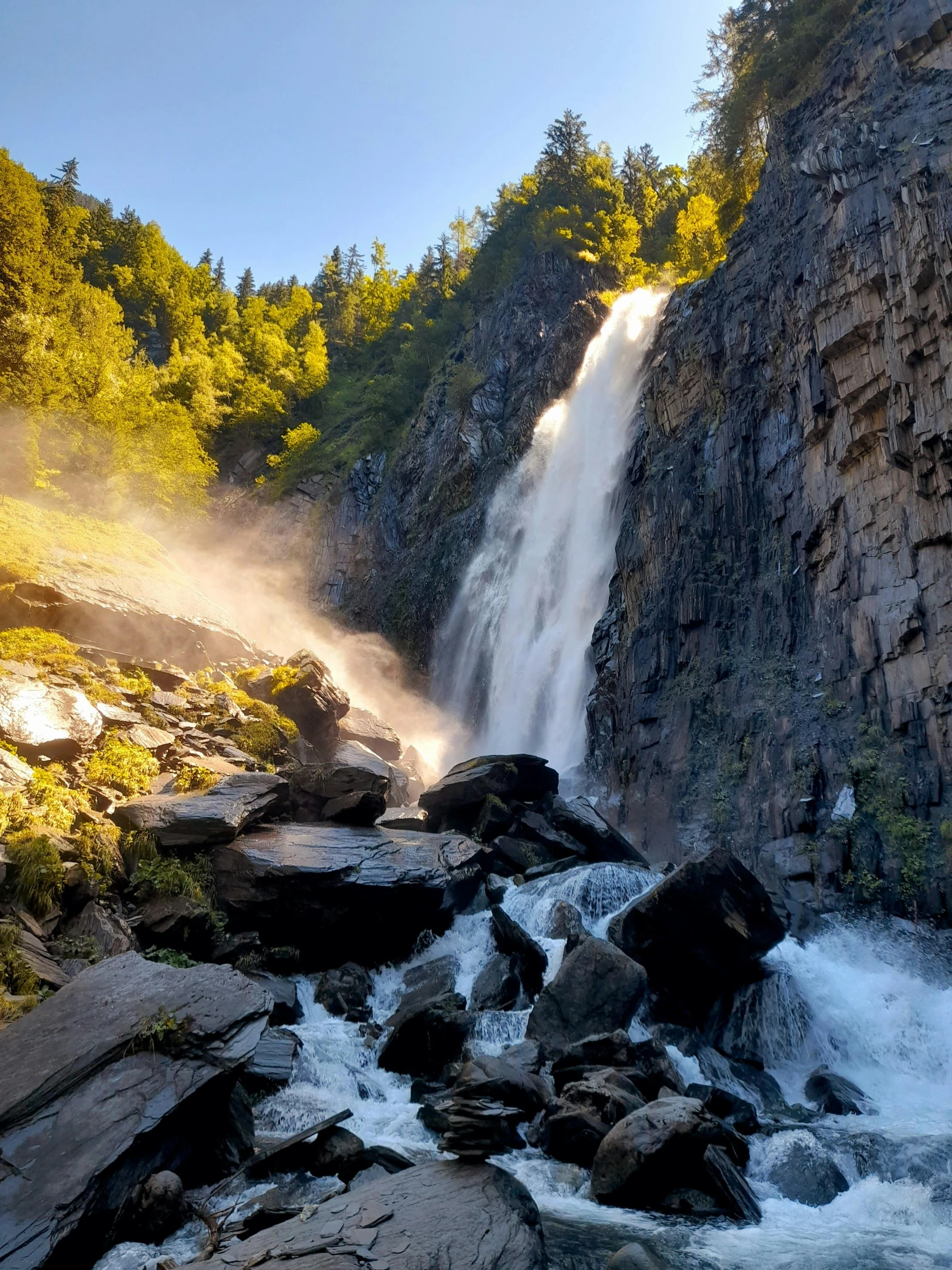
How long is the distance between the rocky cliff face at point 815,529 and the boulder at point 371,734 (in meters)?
6.44

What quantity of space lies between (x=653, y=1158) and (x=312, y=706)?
50.1 feet

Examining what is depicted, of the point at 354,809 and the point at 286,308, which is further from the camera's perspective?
the point at 286,308

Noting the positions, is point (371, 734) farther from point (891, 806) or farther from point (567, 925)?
point (891, 806)

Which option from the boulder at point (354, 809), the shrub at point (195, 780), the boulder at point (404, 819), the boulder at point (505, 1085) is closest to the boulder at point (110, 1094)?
the boulder at point (505, 1085)

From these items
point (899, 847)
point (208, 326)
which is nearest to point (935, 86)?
point (899, 847)

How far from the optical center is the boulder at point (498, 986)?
12367 millimetres

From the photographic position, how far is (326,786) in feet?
55.0

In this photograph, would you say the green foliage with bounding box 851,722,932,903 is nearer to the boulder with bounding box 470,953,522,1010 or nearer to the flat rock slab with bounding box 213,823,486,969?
the boulder with bounding box 470,953,522,1010

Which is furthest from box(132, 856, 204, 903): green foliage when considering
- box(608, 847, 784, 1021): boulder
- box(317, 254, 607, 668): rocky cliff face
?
box(317, 254, 607, 668): rocky cliff face

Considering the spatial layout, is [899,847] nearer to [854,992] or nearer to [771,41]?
[854,992]

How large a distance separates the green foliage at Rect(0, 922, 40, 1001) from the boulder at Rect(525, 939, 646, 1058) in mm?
6568

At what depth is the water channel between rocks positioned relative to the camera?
7137mm

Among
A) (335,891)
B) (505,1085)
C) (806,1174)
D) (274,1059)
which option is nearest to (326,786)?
(335,891)

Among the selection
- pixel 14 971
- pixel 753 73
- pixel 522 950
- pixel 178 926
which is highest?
pixel 753 73
